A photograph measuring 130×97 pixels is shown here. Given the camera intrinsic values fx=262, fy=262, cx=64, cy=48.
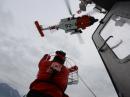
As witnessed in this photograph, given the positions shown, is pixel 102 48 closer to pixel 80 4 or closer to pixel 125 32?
pixel 125 32

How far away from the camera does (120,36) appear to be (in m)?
3.57

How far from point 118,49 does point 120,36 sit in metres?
0.18

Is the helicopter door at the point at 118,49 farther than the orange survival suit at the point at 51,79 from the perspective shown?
No

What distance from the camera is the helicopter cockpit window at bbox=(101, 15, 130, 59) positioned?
3206mm

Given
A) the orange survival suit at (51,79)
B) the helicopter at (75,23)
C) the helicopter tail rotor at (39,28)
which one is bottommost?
the helicopter tail rotor at (39,28)

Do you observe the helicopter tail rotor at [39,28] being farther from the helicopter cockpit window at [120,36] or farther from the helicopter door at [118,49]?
the helicopter cockpit window at [120,36]

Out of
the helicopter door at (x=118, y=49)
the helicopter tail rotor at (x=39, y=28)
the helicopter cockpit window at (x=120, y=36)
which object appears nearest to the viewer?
the helicopter door at (x=118, y=49)

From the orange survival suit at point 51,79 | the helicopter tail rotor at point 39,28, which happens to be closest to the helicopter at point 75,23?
the helicopter tail rotor at point 39,28

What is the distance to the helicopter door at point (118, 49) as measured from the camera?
3.00 metres

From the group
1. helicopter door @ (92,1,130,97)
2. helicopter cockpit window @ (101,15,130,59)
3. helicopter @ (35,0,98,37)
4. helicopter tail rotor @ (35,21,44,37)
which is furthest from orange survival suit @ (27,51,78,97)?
helicopter tail rotor @ (35,21,44,37)

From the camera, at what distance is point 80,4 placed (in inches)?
854

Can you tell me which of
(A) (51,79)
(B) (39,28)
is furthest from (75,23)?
(A) (51,79)

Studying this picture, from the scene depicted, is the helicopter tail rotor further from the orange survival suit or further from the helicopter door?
the helicopter door

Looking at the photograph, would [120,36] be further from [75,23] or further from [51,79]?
[75,23]
